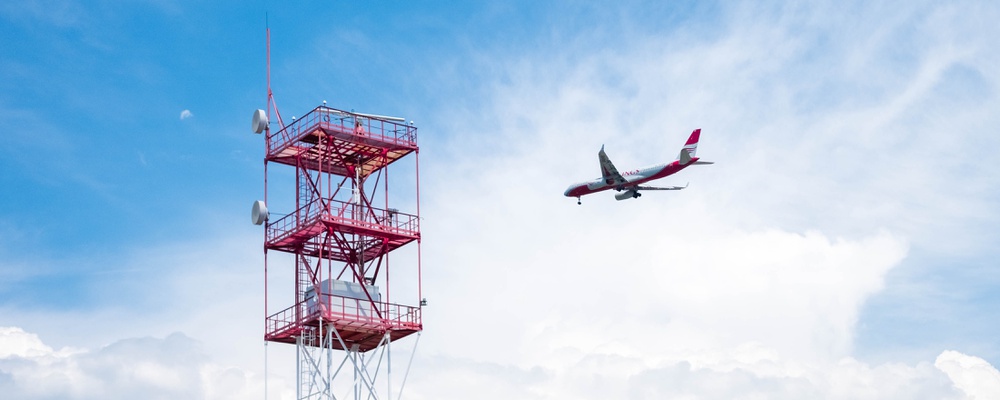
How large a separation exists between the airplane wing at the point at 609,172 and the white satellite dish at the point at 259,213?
42123 mm

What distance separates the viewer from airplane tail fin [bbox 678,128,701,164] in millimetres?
120250

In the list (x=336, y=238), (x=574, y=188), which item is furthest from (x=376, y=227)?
(x=574, y=188)

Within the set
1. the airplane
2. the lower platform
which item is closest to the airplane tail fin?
the airplane

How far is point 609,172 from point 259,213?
146 ft

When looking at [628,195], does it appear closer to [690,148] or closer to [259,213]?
[690,148]

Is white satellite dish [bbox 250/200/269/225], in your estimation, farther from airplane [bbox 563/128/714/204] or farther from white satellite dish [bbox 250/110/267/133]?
airplane [bbox 563/128/714/204]

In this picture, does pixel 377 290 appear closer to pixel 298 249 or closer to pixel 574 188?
pixel 298 249

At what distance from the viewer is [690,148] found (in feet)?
402

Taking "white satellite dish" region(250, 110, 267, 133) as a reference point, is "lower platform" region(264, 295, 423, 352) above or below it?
below

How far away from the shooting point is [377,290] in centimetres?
8775

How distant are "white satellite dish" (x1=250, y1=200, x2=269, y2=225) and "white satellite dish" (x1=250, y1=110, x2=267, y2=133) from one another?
4.92 m

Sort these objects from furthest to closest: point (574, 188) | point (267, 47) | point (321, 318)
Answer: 1. point (574, 188)
2. point (267, 47)
3. point (321, 318)

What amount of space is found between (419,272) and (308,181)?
8557 mm

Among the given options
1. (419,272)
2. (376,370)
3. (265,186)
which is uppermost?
(265,186)
